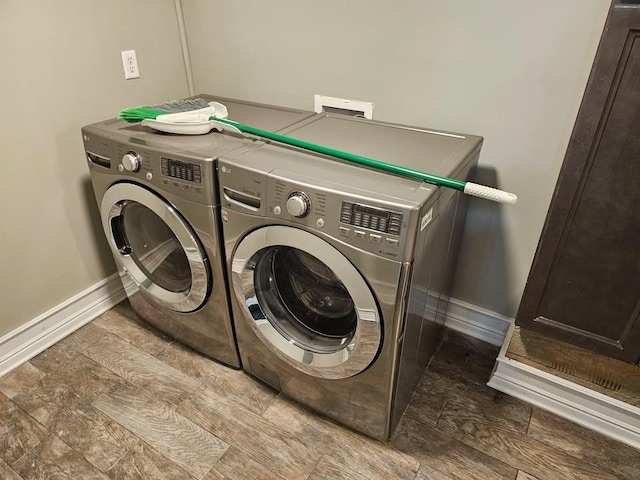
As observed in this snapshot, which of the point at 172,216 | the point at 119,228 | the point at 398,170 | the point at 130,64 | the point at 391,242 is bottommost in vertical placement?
the point at 119,228

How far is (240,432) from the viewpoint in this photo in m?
1.48

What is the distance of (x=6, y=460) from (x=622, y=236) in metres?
1.92

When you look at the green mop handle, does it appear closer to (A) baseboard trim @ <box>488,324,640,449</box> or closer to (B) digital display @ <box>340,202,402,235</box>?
(B) digital display @ <box>340,202,402,235</box>

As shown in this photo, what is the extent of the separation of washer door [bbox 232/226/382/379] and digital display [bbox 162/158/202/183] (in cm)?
23

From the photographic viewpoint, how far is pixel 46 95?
1.57 meters

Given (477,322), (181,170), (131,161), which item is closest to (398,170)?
(181,170)

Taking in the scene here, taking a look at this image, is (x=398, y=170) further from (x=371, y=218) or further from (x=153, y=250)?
(x=153, y=250)

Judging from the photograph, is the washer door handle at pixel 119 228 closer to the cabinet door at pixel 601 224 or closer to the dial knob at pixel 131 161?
the dial knob at pixel 131 161

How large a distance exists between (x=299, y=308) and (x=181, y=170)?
1.90 feet

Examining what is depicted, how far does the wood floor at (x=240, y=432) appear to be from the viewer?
1.37m

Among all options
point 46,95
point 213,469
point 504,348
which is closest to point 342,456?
point 213,469

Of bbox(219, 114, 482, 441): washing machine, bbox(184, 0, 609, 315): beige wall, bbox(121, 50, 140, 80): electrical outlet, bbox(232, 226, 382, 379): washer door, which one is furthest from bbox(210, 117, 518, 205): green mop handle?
bbox(121, 50, 140, 80): electrical outlet

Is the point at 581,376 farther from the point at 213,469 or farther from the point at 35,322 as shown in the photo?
the point at 35,322

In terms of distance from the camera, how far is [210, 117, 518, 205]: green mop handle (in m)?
1.01
